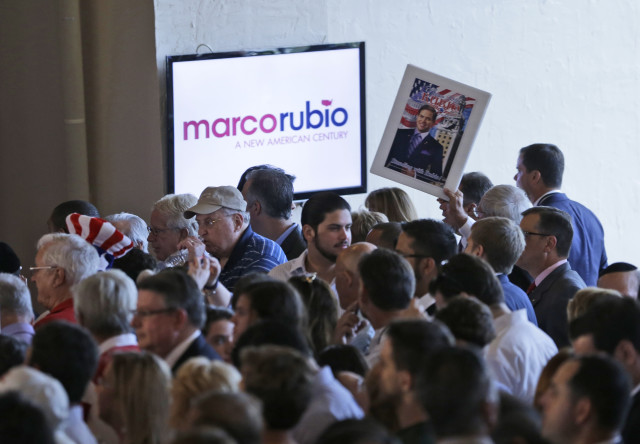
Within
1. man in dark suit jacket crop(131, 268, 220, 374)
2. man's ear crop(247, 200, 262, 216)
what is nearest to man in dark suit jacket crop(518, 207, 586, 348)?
man's ear crop(247, 200, 262, 216)

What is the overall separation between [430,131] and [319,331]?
252 centimetres

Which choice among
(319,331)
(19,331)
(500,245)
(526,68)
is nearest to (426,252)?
(500,245)

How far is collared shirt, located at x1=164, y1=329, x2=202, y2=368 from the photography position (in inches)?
152

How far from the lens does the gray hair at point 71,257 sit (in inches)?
193

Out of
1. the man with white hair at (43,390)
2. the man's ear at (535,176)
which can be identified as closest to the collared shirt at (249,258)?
the man's ear at (535,176)

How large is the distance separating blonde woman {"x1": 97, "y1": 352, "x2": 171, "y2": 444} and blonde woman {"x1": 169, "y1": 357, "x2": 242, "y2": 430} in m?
0.10

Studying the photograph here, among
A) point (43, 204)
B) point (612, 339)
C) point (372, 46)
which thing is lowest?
point (43, 204)

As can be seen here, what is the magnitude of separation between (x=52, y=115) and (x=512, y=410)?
18.0ft

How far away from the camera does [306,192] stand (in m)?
8.01

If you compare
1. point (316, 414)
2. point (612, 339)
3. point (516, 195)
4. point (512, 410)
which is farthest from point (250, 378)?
point (516, 195)

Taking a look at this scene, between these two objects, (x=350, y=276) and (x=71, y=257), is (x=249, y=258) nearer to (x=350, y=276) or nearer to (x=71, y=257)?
(x=350, y=276)

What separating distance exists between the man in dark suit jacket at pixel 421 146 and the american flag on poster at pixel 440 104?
1.3 inches

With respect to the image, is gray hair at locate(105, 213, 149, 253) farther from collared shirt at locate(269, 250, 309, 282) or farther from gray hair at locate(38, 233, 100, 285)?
gray hair at locate(38, 233, 100, 285)

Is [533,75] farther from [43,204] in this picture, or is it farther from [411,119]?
[43,204]
